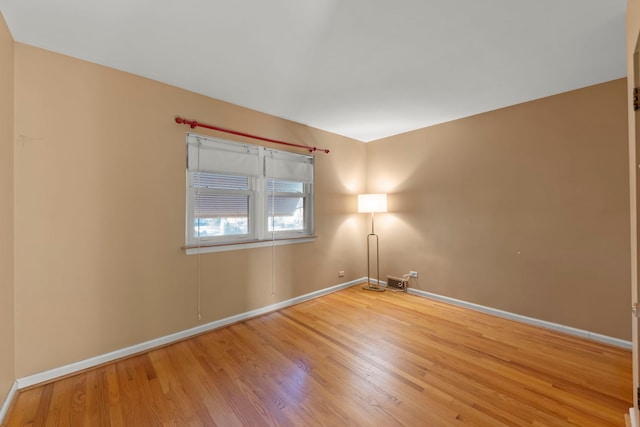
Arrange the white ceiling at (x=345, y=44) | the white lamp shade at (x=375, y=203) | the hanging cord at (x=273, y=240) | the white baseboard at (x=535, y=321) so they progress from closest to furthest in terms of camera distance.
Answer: the white ceiling at (x=345, y=44) → the white baseboard at (x=535, y=321) → the hanging cord at (x=273, y=240) → the white lamp shade at (x=375, y=203)

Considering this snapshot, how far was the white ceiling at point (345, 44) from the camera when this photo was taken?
1523 millimetres

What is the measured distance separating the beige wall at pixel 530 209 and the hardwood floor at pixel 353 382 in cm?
45

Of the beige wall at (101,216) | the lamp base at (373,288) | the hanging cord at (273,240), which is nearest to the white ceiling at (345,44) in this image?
the beige wall at (101,216)

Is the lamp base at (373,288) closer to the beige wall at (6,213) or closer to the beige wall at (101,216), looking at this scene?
the beige wall at (101,216)

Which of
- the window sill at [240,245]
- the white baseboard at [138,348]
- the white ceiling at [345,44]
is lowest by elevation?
the white baseboard at [138,348]

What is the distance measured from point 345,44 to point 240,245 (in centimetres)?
218

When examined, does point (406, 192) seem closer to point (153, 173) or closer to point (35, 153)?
point (153, 173)

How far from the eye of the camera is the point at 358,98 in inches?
107

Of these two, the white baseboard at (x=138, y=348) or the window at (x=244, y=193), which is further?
the window at (x=244, y=193)

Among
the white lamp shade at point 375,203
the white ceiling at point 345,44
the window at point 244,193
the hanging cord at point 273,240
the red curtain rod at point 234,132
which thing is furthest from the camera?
the white lamp shade at point 375,203

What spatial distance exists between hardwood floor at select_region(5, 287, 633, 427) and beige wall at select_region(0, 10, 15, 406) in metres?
0.30

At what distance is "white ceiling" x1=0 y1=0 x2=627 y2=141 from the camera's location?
1523 millimetres

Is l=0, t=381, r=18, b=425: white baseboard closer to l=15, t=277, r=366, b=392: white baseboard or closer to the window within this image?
l=15, t=277, r=366, b=392: white baseboard

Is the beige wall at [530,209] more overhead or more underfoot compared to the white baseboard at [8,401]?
more overhead
